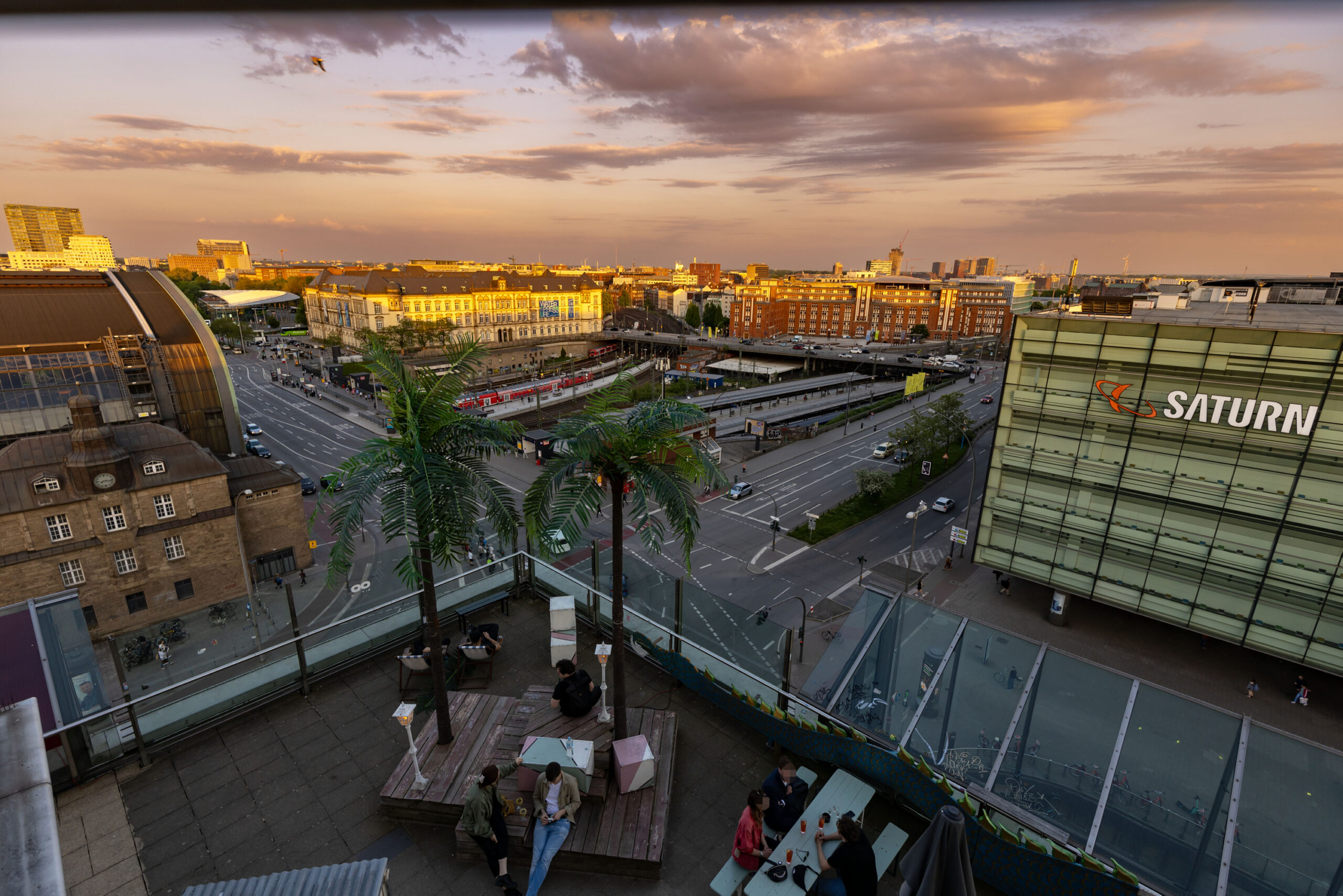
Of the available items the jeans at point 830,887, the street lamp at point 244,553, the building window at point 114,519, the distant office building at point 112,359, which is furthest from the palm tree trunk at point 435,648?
the distant office building at point 112,359

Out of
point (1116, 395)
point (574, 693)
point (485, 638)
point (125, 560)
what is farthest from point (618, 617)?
point (125, 560)

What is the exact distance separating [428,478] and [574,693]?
12.7ft

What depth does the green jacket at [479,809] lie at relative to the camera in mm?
6148

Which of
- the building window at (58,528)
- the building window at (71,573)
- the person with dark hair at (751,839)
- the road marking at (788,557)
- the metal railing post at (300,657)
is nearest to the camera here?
the person with dark hair at (751,839)

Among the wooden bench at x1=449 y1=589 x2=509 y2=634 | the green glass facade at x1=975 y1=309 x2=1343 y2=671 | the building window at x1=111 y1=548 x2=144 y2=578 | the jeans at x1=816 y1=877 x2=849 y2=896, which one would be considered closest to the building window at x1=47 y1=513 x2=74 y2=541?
the building window at x1=111 y1=548 x2=144 y2=578

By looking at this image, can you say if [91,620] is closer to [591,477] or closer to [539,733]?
[539,733]

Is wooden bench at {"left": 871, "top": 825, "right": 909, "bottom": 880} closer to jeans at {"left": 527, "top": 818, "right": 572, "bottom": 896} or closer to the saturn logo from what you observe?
jeans at {"left": 527, "top": 818, "right": 572, "bottom": 896}

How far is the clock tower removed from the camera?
73.8ft

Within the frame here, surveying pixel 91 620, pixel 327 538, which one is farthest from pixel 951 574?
pixel 91 620

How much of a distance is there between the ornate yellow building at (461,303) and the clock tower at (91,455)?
215ft

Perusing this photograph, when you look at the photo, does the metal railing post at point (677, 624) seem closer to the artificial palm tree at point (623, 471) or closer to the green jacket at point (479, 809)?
the artificial palm tree at point (623, 471)

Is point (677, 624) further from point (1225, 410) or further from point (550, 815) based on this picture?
point (1225, 410)

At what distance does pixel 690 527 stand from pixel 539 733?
12.7 feet

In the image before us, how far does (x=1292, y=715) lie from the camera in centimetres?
2042
